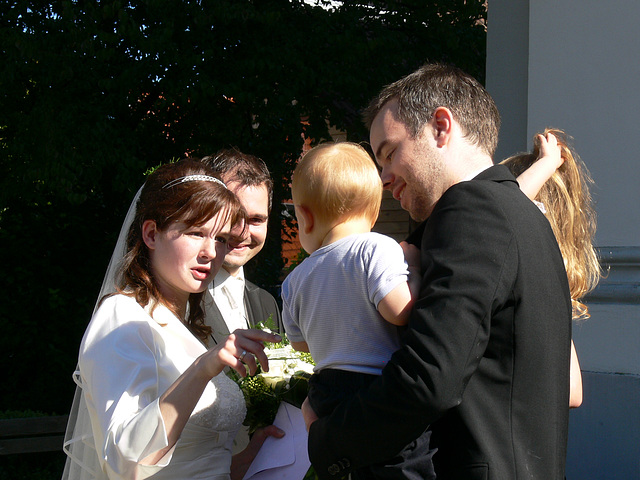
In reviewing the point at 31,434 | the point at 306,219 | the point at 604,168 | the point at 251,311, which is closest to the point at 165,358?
the point at 306,219

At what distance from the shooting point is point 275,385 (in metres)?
2.53

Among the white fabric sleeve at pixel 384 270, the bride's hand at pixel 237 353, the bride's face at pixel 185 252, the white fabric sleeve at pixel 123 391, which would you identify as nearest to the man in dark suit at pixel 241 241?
the bride's face at pixel 185 252

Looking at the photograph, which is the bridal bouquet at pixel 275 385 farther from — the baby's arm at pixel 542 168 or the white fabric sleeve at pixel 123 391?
the baby's arm at pixel 542 168

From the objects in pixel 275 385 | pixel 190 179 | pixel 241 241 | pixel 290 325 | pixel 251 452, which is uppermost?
pixel 190 179

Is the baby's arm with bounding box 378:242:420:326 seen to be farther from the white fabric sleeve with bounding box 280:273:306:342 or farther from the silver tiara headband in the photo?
the silver tiara headband

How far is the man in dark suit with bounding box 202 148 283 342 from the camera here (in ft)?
12.1

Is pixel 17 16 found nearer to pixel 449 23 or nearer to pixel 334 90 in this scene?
pixel 334 90

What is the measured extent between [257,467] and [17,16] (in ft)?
21.3

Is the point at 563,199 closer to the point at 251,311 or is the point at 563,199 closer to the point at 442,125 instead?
the point at 442,125

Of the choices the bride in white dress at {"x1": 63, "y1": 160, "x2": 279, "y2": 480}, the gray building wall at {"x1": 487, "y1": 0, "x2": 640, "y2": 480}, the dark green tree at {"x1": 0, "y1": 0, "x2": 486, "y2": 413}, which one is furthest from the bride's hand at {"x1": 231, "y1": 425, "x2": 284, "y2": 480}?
the dark green tree at {"x1": 0, "y1": 0, "x2": 486, "y2": 413}

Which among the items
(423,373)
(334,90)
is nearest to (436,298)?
(423,373)

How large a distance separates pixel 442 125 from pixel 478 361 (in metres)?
0.70

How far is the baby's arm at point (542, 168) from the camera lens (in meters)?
2.53

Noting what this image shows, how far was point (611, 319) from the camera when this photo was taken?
4.19 m
